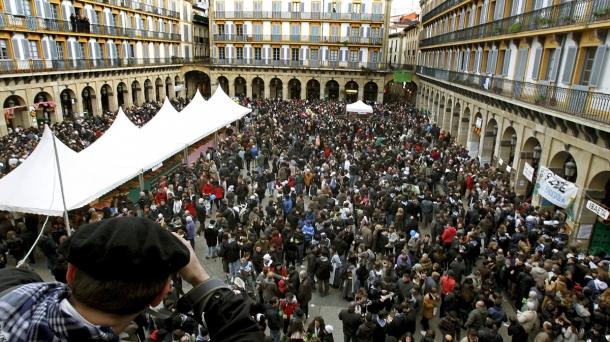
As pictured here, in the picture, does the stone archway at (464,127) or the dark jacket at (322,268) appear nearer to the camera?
the dark jacket at (322,268)

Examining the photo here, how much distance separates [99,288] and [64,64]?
31.8m

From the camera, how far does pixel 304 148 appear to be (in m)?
18.7

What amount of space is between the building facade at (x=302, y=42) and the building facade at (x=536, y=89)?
57.9ft

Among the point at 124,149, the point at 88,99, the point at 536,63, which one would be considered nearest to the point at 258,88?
the point at 88,99

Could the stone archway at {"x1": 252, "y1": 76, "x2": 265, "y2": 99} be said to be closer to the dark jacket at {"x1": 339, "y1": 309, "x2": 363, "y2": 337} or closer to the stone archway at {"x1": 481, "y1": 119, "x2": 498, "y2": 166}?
the stone archway at {"x1": 481, "y1": 119, "x2": 498, "y2": 166}

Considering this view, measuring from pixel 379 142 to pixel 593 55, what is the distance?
10351mm

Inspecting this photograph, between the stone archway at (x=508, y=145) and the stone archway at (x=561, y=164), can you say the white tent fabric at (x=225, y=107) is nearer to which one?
the stone archway at (x=508, y=145)

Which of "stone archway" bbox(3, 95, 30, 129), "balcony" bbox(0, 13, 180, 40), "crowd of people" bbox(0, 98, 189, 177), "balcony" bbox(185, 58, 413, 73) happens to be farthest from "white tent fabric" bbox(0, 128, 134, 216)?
"balcony" bbox(185, 58, 413, 73)

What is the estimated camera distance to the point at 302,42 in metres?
44.8

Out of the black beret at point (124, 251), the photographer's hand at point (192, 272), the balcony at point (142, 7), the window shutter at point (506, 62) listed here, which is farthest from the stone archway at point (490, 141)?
the balcony at point (142, 7)

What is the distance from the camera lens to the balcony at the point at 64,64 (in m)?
23.0

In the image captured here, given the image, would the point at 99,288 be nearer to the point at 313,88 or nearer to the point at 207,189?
the point at 207,189

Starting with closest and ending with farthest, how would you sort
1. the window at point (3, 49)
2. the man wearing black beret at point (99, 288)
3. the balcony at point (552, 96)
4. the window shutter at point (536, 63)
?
the man wearing black beret at point (99, 288)
the balcony at point (552, 96)
the window shutter at point (536, 63)
the window at point (3, 49)

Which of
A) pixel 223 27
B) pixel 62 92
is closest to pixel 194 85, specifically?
pixel 223 27
